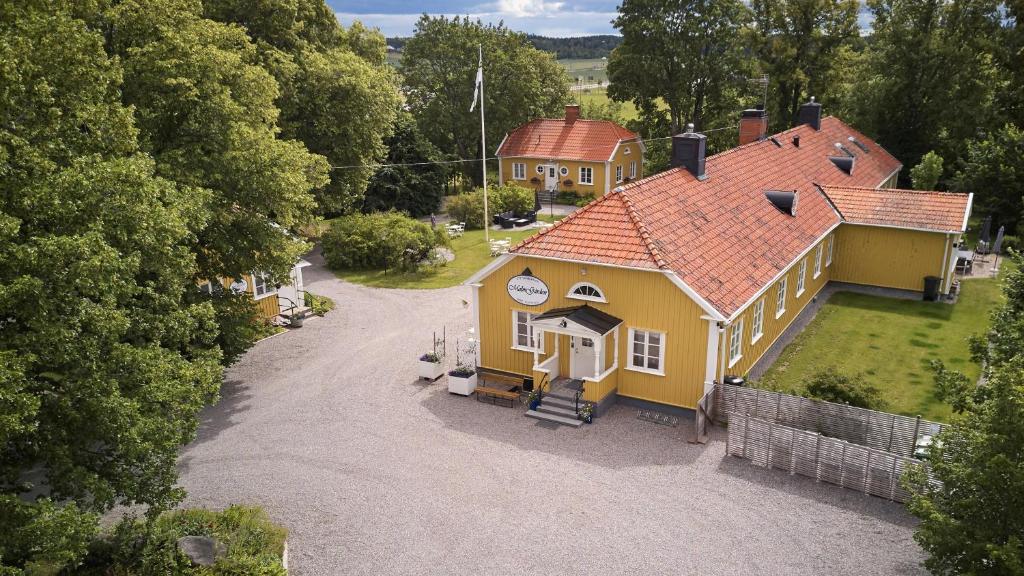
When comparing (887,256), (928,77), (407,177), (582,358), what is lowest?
(582,358)

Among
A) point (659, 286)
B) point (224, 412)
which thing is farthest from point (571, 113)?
point (224, 412)

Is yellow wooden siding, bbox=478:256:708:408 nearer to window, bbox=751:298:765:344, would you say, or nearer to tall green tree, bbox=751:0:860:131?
window, bbox=751:298:765:344

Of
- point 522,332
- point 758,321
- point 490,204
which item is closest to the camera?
point 522,332

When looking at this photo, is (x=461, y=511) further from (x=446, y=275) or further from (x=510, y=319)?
(x=446, y=275)

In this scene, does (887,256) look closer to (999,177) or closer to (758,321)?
(758,321)

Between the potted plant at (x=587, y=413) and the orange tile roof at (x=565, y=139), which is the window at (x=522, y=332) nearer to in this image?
the potted plant at (x=587, y=413)

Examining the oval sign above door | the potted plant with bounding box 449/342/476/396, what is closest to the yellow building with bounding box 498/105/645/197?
the oval sign above door

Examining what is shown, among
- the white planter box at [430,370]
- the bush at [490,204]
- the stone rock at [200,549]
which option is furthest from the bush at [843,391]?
the bush at [490,204]
